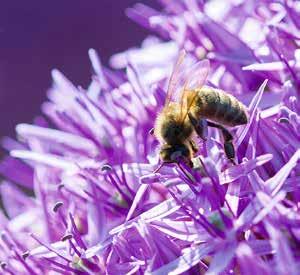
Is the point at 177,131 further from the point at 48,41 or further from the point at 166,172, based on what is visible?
the point at 48,41

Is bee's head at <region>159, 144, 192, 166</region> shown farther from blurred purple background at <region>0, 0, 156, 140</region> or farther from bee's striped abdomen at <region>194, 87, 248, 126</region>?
blurred purple background at <region>0, 0, 156, 140</region>

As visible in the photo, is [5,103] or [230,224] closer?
[230,224]

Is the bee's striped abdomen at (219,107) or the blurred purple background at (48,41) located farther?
the blurred purple background at (48,41)

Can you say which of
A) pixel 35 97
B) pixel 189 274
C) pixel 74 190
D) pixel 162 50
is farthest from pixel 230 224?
pixel 35 97

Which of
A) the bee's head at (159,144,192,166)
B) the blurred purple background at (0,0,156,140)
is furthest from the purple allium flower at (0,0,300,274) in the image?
the blurred purple background at (0,0,156,140)

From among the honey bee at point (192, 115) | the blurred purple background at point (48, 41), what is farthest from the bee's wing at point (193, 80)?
the blurred purple background at point (48, 41)

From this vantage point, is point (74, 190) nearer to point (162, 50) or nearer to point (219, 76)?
point (219, 76)

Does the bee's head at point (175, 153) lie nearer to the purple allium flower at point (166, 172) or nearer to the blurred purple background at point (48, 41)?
the purple allium flower at point (166, 172)
